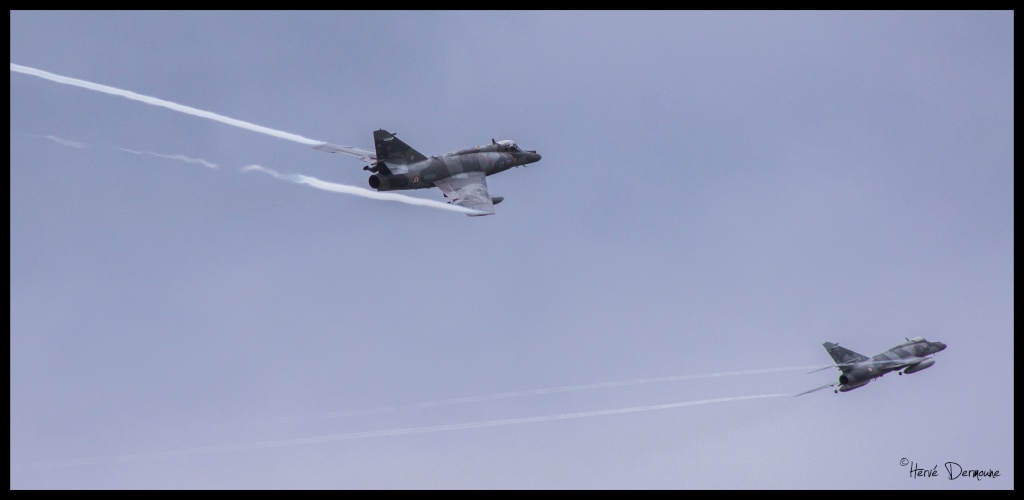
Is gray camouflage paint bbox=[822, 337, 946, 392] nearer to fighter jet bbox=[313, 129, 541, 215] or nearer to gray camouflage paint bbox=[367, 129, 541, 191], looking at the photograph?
fighter jet bbox=[313, 129, 541, 215]

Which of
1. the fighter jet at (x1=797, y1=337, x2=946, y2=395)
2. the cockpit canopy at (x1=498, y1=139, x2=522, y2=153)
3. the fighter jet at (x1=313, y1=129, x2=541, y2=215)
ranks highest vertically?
the cockpit canopy at (x1=498, y1=139, x2=522, y2=153)

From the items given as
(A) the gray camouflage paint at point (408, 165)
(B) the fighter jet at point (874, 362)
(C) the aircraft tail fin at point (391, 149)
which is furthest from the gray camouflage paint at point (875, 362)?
(C) the aircraft tail fin at point (391, 149)

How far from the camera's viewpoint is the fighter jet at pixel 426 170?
7381 centimetres

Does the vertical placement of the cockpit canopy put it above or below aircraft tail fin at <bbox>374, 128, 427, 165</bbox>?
above

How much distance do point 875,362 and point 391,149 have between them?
3604 centimetres

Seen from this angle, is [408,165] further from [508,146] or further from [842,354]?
[842,354]

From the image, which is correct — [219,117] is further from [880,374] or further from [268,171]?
[880,374]

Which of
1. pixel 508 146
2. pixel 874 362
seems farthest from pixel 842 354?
pixel 508 146

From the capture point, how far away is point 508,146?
8400cm

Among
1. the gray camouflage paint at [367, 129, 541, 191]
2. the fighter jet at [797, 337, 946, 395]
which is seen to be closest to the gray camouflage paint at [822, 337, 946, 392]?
the fighter jet at [797, 337, 946, 395]

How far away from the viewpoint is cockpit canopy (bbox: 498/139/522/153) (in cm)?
8344

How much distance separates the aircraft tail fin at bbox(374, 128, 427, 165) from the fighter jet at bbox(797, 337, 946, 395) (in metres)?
31.1

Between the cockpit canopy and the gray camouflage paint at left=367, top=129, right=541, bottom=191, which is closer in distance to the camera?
the gray camouflage paint at left=367, top=129, right=541, bottom=191

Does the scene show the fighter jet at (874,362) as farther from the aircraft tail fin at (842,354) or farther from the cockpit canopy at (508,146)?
the cockpit canopy at (508,146)
